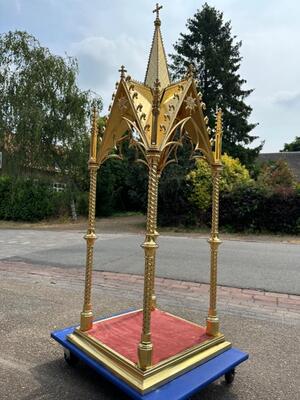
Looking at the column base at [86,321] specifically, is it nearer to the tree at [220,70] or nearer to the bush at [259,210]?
the bush at [259,210]

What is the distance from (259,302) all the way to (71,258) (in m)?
4.68

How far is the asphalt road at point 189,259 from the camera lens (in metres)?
6.65

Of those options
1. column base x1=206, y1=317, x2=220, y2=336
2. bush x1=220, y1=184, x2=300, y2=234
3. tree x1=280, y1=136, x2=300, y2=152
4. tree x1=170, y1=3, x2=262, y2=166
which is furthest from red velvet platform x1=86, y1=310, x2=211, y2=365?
tree x1=280, y1=136, x2=300, y2=152

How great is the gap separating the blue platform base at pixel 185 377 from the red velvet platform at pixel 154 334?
0.59ft

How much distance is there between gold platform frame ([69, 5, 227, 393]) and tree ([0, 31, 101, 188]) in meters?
15.2

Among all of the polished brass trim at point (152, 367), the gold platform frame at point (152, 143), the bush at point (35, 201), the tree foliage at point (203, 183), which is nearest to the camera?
the polished brass trim at point (152, 367)

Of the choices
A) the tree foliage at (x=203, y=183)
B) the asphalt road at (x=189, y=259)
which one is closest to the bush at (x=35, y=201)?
the tree foliage at (x=203, y=183)

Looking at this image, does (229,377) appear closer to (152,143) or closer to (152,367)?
(152,367)

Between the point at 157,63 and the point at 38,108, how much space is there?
16053 mm

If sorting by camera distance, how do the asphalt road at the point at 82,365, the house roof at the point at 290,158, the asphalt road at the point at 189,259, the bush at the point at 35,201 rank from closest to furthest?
the asphalt road at the point at 82,365 → the asphalt road at the point at 189,259 → the bush at the point at 35,201 → the house roof at the point at 290,158

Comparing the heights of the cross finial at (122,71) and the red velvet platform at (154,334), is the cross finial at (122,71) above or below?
above

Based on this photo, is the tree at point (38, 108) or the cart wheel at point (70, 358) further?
the tree at point (38, 108)

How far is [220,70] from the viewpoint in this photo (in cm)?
2480

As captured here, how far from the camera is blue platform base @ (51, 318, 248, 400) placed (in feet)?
7.80
